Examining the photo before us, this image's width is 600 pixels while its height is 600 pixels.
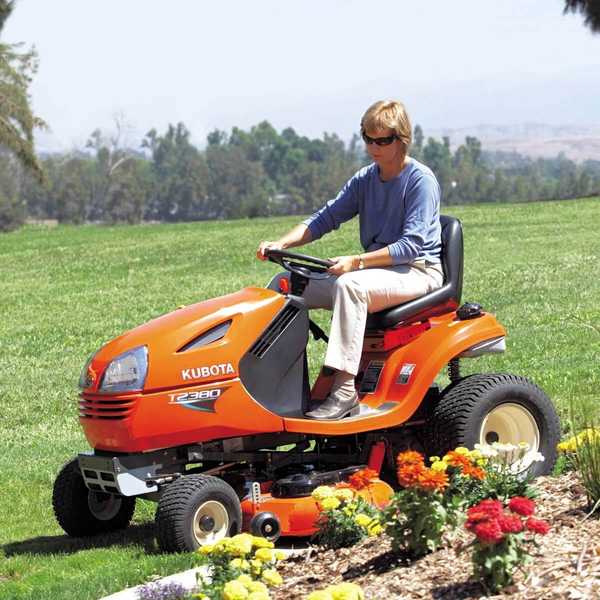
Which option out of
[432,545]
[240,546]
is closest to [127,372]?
[240,546]

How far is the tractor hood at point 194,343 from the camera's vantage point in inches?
236

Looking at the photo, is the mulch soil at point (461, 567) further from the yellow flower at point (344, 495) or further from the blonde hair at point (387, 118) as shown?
the blonde hair at point (387, 118)

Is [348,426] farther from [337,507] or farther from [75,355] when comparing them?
[75,355]

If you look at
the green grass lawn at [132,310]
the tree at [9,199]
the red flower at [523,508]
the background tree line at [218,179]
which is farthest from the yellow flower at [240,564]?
the tree at [9,199]

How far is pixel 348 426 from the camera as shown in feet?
20.8

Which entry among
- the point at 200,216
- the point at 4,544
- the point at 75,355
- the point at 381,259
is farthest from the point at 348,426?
the point at 200,216

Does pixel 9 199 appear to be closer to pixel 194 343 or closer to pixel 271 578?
pixel 194 343

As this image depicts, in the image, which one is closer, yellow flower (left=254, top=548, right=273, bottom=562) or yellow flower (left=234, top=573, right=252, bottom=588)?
yellow flower (left=234, top=573, right=252, bottom=588)

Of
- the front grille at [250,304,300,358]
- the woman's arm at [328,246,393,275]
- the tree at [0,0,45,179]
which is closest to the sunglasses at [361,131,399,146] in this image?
the woman's arm at [328,246,393,275]

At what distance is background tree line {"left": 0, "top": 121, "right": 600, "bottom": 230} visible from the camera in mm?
110625

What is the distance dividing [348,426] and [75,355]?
8535 mm

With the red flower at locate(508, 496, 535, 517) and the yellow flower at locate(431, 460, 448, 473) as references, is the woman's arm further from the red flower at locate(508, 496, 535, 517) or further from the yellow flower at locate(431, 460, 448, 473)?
the red flower at locate(508, 496, 535, 517)

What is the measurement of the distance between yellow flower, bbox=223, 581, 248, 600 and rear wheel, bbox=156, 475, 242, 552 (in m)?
1.56

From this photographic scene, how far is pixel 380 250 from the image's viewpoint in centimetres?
650
